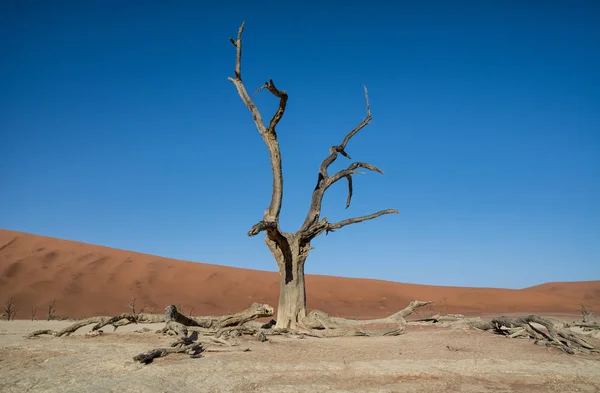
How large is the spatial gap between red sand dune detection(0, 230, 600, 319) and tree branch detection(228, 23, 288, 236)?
46.2 ft

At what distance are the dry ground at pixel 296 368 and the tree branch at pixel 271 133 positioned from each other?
268 centimetres

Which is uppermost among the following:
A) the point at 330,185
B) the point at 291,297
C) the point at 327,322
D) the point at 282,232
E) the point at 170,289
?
the point at 330,185

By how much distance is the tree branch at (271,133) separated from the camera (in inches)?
362

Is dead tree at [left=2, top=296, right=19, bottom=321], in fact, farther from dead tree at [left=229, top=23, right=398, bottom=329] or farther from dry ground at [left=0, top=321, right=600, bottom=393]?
dead tree at [left=229, top=23, right=398, bottom=329]

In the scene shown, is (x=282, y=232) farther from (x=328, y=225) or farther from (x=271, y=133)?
(x=271, y=133)

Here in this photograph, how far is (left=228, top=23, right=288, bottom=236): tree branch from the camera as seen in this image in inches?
362

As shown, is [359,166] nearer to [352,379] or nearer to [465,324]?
[465,324]

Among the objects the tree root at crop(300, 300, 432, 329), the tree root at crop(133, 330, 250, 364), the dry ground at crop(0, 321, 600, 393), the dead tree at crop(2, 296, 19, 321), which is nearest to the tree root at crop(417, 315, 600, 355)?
the dry ground at crop(0, 321, 600, 393)

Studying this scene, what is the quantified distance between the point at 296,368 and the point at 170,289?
22.9 m

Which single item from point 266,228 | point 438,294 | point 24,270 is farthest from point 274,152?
point 438,294

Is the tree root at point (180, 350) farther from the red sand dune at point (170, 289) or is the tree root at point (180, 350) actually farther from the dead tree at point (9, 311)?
the red sand dune at point (170, 289)

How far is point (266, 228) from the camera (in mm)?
8930

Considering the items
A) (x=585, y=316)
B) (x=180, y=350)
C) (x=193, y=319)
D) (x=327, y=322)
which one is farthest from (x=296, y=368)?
(x=585, y=316)

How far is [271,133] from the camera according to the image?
10.0 m
